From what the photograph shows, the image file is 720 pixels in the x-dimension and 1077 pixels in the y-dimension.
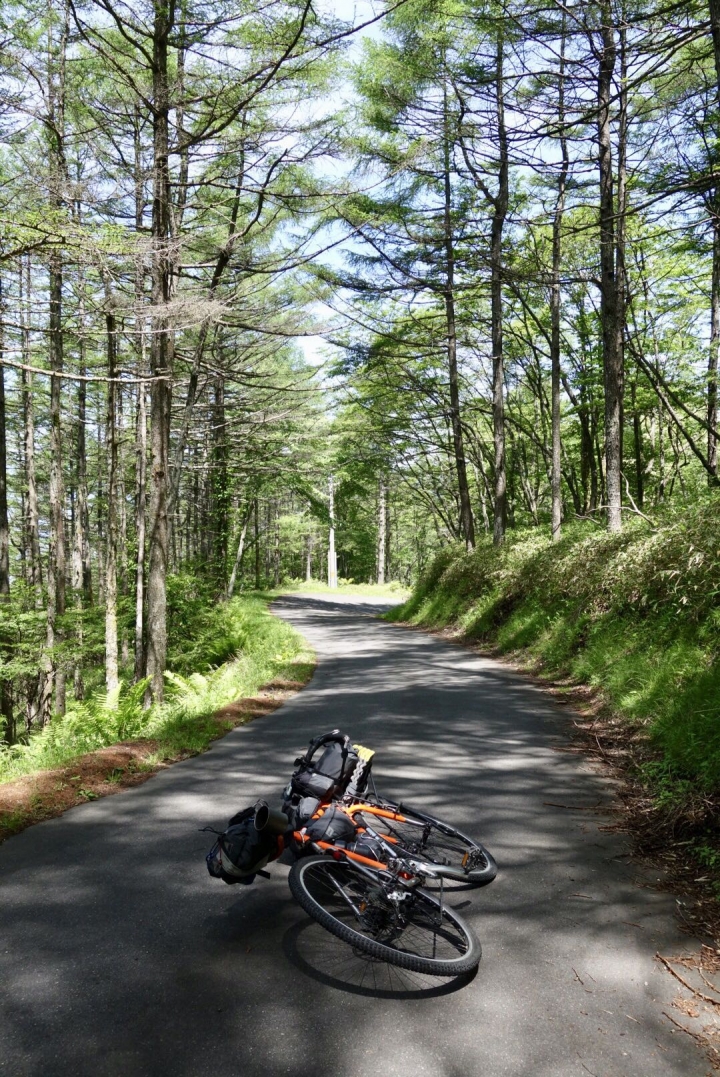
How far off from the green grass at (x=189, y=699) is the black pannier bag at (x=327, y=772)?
3.18 meters

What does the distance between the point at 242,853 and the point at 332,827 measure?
48 cm

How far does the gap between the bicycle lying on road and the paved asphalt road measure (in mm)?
145

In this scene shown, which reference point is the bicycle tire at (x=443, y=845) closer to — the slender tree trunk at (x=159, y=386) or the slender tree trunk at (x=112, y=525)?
the slender tree trunk at (x=159, y=386)

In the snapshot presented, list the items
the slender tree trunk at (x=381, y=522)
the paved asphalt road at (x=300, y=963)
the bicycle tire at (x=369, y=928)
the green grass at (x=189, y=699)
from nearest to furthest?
1. the paved asphalt road at (x=300, y=963)
2. the bicycle tire at (x=369, y=928)
3. the green grass at (x=189, y=699)
4. the slender tree trunk at (x=381, y=522)

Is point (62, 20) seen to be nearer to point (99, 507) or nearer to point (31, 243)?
point (31, 243)

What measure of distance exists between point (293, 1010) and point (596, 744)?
444cm

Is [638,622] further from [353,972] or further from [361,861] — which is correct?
[353,972]

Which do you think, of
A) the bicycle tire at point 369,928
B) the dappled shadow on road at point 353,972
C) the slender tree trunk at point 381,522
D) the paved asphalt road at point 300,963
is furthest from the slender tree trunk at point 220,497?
the slender tree trunk at point 381,522

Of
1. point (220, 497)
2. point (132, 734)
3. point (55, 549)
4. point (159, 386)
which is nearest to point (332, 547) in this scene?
point (220, 497)

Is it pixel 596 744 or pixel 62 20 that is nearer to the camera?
pixel 596 744

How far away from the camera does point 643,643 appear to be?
7742 mm

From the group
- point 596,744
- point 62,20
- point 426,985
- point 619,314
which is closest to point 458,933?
point 426,985

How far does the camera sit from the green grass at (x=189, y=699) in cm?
700

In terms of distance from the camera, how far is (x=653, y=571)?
326 inches
